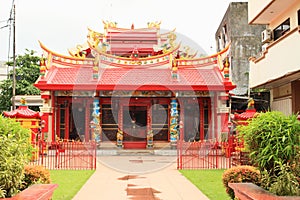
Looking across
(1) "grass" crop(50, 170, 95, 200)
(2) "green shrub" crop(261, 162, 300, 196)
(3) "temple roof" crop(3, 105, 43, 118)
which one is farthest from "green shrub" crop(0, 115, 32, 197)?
(3) "temple roof" crop(3, 105, 43, 118)

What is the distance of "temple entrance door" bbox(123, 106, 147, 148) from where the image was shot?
22.4 metres

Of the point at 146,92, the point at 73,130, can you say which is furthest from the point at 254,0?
the point at 73,130

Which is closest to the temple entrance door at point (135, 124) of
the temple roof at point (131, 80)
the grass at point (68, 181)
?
the temple roof at point (131, 80)

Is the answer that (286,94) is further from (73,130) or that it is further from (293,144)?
(293,144)

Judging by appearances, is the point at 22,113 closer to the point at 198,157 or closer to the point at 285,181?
the point at 198,157

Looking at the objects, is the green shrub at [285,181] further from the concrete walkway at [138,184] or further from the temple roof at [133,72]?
the temple roof at [133,72]

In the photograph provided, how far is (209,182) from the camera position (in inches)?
432

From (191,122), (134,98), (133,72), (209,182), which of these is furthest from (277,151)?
(133,72)

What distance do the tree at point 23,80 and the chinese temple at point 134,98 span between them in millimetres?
8212

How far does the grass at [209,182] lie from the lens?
30.0 feet

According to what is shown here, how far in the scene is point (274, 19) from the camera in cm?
1936

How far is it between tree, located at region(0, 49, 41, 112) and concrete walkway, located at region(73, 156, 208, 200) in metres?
16.5

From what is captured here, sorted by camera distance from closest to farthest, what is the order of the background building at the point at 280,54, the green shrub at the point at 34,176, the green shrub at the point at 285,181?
the green shrub at the point at 285,181 → the green shrub at the point at 34,176 → the background building at the point at 280,54

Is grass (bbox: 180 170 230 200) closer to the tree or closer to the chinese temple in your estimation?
the chinese temple
